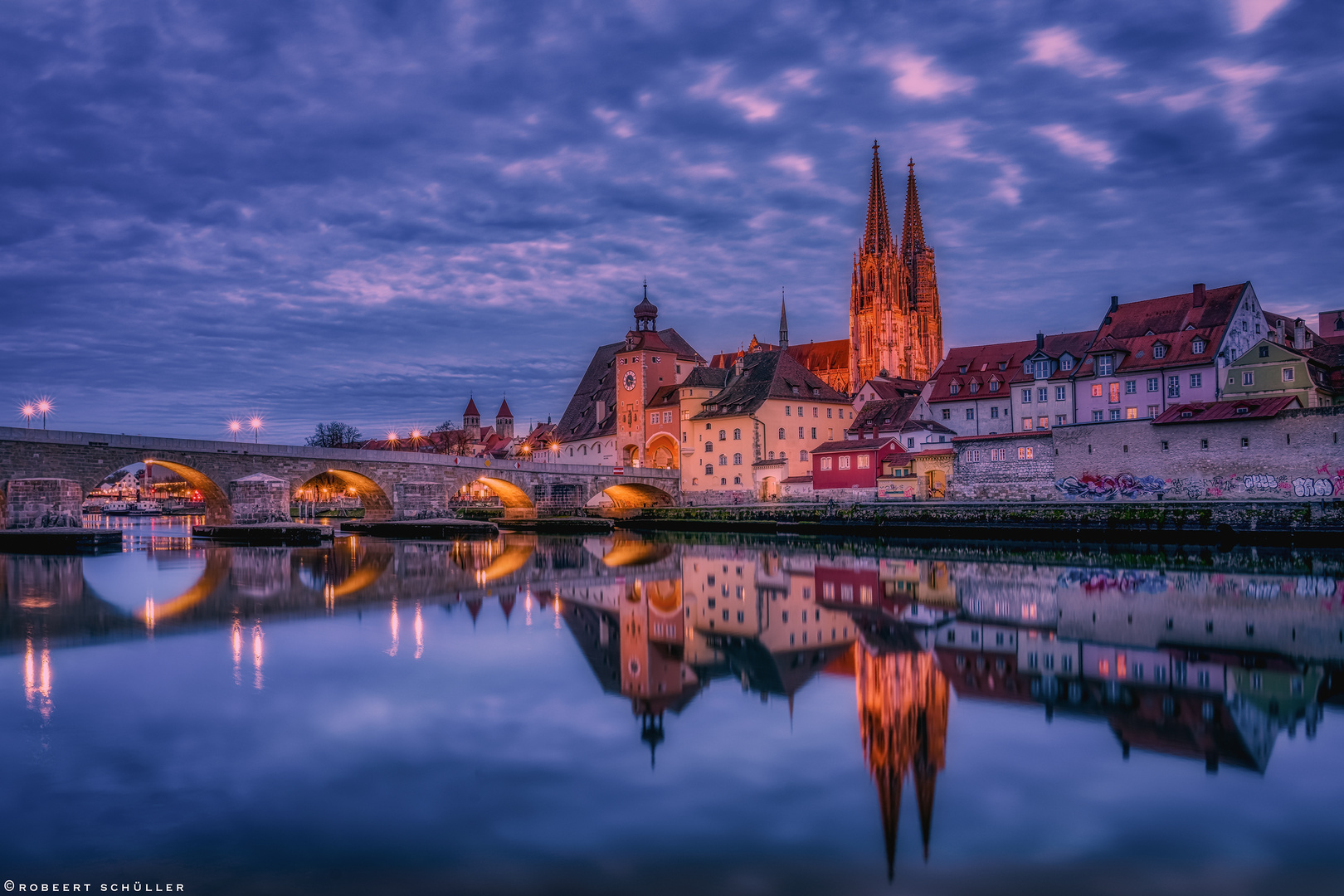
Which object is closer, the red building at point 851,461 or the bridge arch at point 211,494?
the bridge arch at point 211,494

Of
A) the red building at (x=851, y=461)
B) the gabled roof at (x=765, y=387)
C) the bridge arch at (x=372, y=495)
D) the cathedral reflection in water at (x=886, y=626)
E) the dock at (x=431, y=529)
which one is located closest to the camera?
the cathedral reflection in water at (x=886, y=626)

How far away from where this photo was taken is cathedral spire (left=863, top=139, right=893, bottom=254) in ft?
338

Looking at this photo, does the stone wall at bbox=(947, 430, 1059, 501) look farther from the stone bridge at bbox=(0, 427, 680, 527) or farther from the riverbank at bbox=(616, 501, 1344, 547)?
the stone bridge at bbox=(0, 427, 680, 527)

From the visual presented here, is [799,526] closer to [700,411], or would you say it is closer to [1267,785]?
[700,411]

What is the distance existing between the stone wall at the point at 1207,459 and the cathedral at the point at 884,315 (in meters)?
47.8

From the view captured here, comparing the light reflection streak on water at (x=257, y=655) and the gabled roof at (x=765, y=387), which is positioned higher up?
the gabled roof at (x=765, y=387)

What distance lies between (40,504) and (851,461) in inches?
1652

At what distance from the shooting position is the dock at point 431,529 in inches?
2019

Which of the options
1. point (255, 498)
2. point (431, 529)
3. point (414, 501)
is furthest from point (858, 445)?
point (255, 498)

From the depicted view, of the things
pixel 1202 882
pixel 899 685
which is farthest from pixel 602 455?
pixel 1202 882

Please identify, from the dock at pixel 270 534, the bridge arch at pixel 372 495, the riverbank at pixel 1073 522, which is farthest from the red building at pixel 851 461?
the dock at pixel 270 534

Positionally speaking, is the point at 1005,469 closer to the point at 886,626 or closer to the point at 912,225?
the point at 886,626

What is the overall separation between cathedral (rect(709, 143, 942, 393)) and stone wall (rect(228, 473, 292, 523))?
54.8 m

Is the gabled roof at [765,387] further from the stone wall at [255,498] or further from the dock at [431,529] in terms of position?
the stone wall at [255,498]
